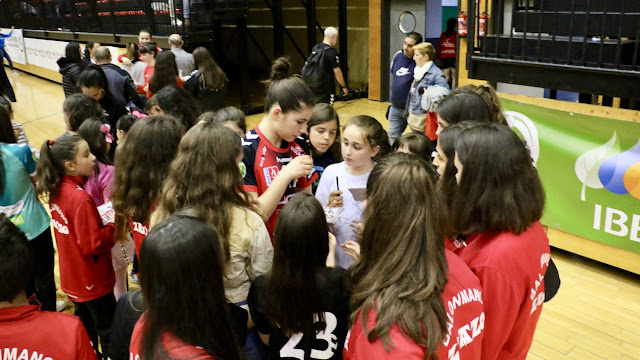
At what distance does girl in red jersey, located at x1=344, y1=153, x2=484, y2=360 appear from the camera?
1.20 m

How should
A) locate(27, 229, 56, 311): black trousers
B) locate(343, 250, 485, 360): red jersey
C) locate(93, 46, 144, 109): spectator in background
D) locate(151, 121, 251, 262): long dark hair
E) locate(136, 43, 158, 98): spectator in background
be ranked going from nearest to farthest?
locate(343, 250, 485, 360): red jersey, locate(151, 121, 251, 262): long dark hair, locate(27, 229, 56, 311): black trousers, locate(93, 46, 144, 109): spectator in background, locate(136, 43, 158, 98): spectator in background

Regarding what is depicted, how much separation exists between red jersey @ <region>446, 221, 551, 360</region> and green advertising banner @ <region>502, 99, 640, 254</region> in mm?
2635

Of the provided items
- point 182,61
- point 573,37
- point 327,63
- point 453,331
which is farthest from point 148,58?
point 453,331

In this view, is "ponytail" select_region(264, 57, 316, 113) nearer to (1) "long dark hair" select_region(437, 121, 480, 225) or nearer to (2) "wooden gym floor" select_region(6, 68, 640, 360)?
(1) "long dark hair" select_region(437, 121, 480, 225)

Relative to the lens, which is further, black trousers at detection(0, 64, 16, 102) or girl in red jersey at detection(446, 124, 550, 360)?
black trousers at detection(0, 64, 16, 102)

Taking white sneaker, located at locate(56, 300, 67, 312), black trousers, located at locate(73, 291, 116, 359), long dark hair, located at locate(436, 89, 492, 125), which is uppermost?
long dark hair, located at locate(436, 89, 492, 125)

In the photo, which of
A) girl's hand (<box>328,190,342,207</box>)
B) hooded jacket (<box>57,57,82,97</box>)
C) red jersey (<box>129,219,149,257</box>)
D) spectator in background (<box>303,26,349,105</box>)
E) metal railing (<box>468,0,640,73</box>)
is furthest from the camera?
spectator in background (<box>303,26,349,105</box>)

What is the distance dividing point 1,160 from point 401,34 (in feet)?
29.9

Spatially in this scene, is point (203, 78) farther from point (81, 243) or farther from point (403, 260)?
point (403, 260)

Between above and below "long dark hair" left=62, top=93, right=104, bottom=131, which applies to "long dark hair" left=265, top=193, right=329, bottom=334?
below

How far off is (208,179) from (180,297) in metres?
0.62

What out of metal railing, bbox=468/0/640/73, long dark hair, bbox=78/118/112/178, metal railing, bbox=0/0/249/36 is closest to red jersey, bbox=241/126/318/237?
long dark hair, bbox=78/118/112/178

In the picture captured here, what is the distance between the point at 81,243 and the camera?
2652 mm

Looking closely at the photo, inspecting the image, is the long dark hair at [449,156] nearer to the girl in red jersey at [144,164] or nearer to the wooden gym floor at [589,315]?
the girl in red jersey at [144,164]
